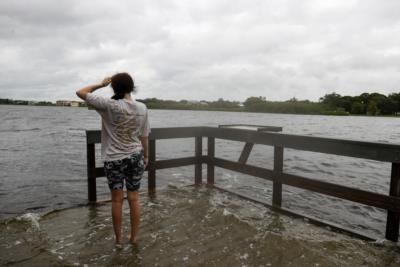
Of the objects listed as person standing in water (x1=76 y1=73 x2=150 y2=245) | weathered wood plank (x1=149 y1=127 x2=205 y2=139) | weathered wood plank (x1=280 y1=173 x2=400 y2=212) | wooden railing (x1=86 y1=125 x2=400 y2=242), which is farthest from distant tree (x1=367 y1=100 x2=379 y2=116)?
person standing in water (x1=76 y1=73 x2=150 y2=245)

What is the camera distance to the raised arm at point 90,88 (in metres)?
3.50

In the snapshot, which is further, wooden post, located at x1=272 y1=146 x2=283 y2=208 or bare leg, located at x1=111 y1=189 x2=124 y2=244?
wooden post, located at x1=272 y1=146 x2=283 y2=208

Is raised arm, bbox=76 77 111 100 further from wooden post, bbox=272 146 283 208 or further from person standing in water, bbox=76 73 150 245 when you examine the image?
wooden post, bbox=272 146 283 208

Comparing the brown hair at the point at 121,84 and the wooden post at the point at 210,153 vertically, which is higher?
the brown hair at the point at 121,84

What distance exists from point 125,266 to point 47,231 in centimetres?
177

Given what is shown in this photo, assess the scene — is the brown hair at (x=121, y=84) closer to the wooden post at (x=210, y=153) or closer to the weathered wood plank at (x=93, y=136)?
the weathered wood plank at (x=93, y=136)

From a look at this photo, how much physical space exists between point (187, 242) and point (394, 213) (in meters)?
3.03

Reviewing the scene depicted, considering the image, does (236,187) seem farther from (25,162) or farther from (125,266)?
(25,162)

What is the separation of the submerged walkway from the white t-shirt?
1.32 m

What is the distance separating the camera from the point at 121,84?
3652 mm

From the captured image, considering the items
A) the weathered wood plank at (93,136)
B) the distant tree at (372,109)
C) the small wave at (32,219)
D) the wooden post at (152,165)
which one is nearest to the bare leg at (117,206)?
the small wave at (32,219)

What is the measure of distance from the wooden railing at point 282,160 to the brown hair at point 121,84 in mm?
2276

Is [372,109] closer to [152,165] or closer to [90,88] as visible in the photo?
[152,165]

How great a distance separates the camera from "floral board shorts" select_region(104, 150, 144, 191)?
12.1 ft
